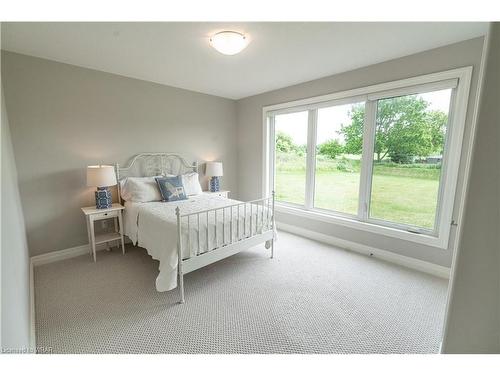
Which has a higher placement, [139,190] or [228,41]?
[228,41]

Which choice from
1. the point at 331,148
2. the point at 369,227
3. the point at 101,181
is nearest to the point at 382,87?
the point at 331,148

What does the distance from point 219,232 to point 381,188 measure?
7.16 ft

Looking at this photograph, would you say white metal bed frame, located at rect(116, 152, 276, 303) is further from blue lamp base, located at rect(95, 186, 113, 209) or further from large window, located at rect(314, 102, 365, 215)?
large window, located at rect(314, 102, 365, 215)

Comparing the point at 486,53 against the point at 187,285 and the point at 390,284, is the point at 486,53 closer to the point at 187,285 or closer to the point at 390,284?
the point at 390,284

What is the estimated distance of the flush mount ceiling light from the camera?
1.92m

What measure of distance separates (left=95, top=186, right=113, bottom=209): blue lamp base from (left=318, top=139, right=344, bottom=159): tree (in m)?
3.09

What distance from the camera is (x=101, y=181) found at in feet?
8.80

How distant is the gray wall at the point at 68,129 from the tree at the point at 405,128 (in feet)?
9.90

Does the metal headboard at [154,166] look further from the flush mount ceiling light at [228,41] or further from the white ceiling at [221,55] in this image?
the flush mount ceiling light at [228,41]

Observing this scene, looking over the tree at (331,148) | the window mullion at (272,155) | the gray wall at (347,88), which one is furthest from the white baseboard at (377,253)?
the tree at (331,148)

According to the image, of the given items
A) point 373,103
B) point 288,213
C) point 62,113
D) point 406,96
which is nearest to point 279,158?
point 288,213

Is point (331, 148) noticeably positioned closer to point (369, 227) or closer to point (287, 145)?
point (287, 145)

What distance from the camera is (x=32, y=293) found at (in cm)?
208
